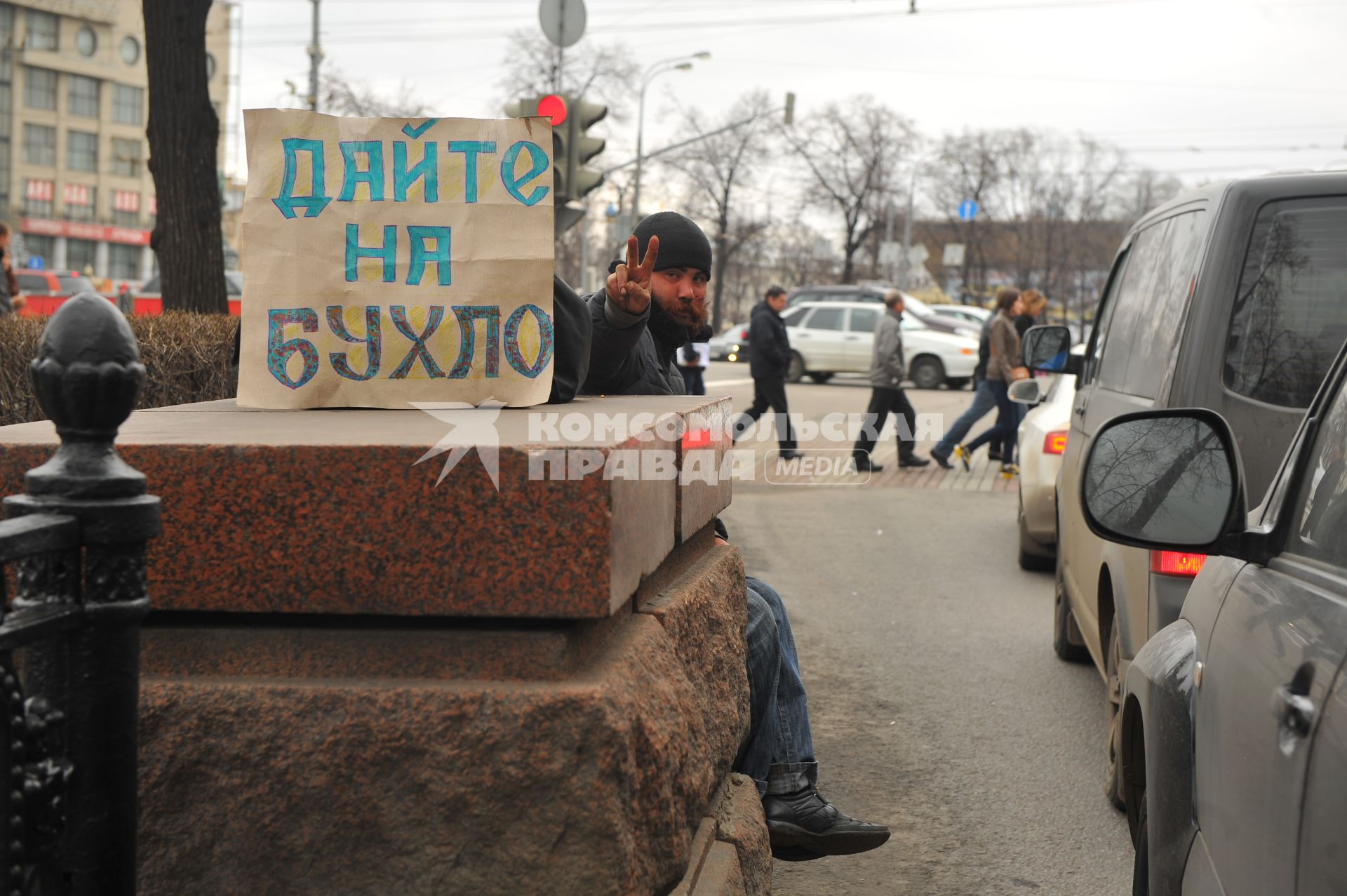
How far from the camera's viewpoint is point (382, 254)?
268cm

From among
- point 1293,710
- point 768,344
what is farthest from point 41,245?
point 1293,710

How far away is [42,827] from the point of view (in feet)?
5.33

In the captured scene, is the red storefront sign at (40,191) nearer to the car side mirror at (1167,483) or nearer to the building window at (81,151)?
the building window at (81,151)

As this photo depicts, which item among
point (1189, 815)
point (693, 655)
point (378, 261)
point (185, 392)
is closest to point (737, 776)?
point (693, 655)

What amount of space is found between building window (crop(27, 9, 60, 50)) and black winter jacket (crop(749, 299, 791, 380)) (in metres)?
69.2

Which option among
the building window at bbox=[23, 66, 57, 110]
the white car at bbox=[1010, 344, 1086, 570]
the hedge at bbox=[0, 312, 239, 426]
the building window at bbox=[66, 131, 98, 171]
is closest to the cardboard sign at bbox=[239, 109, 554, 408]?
the hedge at bbox=[0, 312, 239, 426]

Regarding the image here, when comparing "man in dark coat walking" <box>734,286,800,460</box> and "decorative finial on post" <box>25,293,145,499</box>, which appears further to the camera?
"man in dark coat walking" <box>734,286,800,460</box>

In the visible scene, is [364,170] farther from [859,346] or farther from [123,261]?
[123,261]

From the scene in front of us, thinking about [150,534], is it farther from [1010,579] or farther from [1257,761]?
[1010,579]

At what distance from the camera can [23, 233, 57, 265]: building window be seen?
7100cm

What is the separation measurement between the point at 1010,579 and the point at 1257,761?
709 cm

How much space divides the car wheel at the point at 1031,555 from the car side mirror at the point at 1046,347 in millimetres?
2001

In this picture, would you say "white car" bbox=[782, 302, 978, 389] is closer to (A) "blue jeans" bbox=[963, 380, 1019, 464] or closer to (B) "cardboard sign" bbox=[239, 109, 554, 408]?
(A) "blue jeans" bbox=[963, 380, 1019, 464]

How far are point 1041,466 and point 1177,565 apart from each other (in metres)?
4.61
